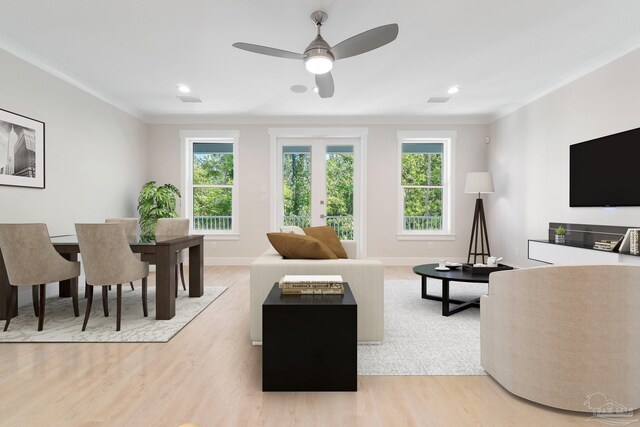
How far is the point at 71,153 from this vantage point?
4.29m

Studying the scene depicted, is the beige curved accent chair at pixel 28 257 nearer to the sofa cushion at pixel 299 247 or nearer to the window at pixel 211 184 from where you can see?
the sofa cushion at pixel 299 247

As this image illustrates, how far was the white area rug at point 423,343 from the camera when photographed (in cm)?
217

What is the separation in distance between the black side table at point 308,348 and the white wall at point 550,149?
3183mm

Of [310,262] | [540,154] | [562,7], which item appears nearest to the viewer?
[310,262]

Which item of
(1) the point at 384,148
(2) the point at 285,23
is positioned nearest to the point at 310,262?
(2) the point at 285,23

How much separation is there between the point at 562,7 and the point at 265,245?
499 centimetres

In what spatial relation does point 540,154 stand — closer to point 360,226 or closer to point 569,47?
point 569,47

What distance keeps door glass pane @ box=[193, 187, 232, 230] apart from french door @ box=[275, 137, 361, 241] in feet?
2.98

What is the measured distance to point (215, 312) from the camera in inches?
133

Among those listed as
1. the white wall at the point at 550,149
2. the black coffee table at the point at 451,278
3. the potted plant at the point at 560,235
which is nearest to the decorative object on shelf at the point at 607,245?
the white wall at the point at 550,149

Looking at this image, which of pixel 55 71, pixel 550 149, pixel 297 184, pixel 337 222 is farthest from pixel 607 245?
pixel 55 71

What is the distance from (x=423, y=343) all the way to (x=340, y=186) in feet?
13.1

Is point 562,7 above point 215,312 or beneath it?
above

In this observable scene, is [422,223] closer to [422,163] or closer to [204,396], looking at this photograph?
[422,163]
